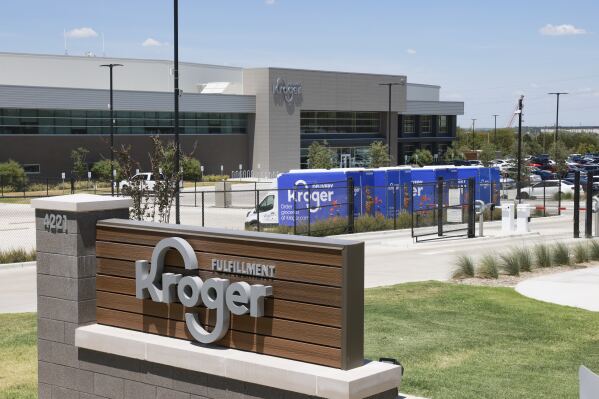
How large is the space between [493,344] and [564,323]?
2.04 m

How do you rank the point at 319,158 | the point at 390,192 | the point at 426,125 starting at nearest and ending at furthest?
the point at 390,192 → the point at 319,158 → the point at 426,125

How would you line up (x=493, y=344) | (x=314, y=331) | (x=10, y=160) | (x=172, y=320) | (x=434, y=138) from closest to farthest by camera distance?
(x=314, y=331)
(x=172, y=320)
(x=493, y=344)
(x=10, y=160)
(x=434, y=138)

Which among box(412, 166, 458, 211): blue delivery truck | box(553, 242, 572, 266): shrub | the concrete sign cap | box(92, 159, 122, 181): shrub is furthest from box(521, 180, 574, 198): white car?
the concrete sign cap

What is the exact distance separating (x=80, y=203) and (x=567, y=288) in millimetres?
11356

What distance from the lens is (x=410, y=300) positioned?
53.1 feet

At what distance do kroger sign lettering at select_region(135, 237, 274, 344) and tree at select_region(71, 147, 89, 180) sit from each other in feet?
196

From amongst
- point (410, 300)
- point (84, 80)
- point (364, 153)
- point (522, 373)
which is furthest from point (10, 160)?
point (522, 373)

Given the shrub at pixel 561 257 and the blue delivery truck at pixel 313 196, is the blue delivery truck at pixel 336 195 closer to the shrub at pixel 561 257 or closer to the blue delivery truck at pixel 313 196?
the blue delivery truck at pixel 313 196

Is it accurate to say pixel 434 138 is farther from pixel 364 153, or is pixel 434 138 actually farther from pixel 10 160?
pixel 10 160

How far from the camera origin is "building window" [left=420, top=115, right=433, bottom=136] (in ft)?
354

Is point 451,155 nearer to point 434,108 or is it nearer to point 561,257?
point 434,108

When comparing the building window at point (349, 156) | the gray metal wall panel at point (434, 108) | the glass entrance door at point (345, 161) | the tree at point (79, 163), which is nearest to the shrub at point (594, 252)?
the tree at point (79, 163)

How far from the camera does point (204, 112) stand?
78938mm

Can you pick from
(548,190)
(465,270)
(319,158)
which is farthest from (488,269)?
(319,158)
